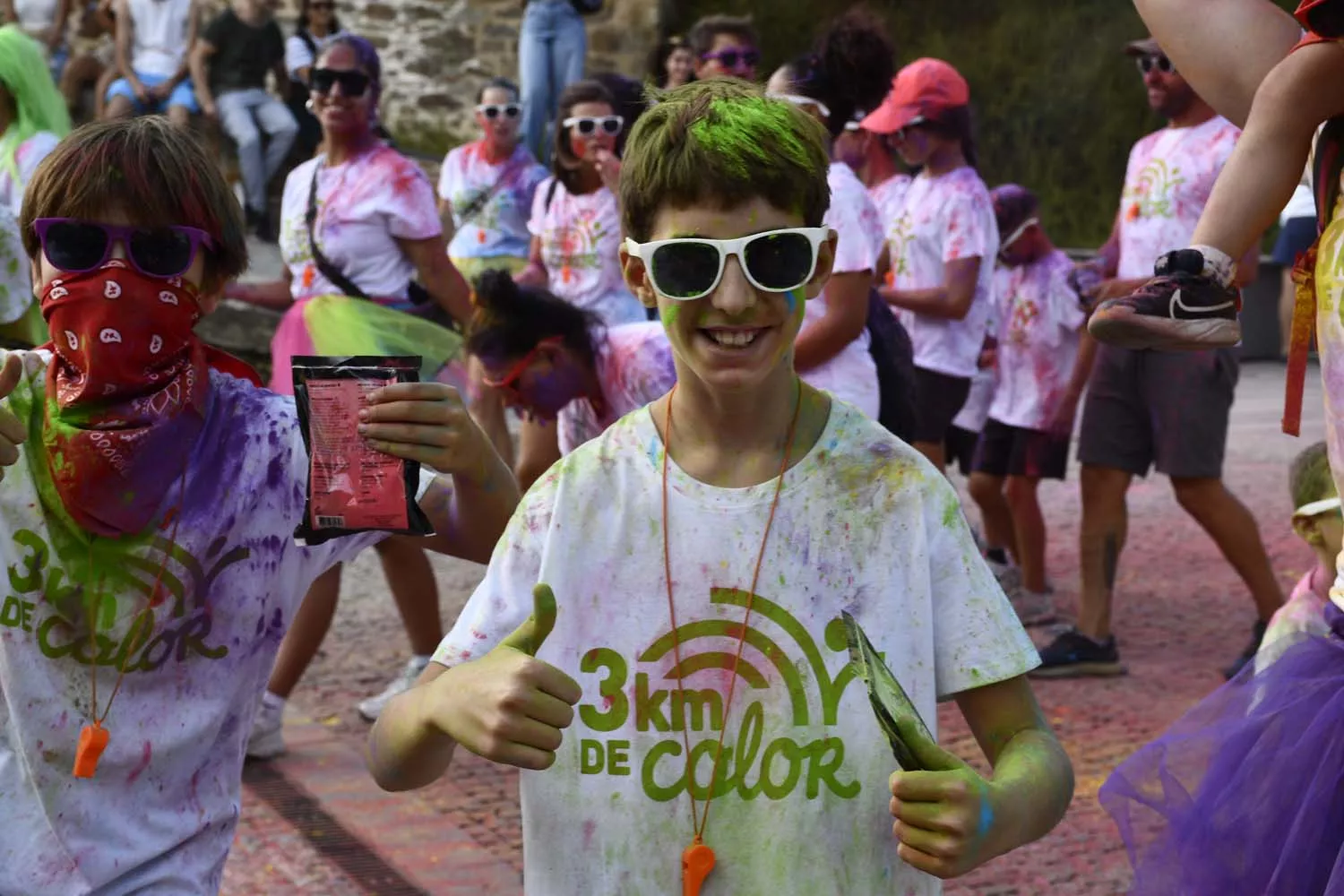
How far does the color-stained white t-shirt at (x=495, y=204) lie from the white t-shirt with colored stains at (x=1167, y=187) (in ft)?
10.9

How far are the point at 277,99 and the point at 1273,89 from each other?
495 inches

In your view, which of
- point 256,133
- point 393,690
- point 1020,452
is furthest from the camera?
point 256,133

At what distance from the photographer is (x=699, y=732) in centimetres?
226

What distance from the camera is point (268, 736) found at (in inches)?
222

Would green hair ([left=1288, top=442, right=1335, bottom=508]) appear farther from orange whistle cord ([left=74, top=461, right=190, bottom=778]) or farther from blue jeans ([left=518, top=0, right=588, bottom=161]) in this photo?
blue jeans ([left=518, top=0, right=588, bottom=161])

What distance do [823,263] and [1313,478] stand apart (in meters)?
2.32

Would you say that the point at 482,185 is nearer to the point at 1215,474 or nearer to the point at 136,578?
the point at 1215,474

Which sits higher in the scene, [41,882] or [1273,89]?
[1273,89]

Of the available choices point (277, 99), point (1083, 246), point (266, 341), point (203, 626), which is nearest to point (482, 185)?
point (266, 341)

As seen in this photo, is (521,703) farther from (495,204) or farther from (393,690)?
(495,204)

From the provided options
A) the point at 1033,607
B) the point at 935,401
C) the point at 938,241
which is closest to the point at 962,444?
the point at 1033,607

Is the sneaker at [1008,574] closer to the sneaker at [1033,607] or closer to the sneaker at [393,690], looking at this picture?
the sneaker at [1033,607]

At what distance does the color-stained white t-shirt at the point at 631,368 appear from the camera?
15.1 feet

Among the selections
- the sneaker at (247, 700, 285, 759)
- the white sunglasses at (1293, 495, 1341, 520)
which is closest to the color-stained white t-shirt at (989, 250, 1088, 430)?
the sneaker at (247, 700, 285, 759)
